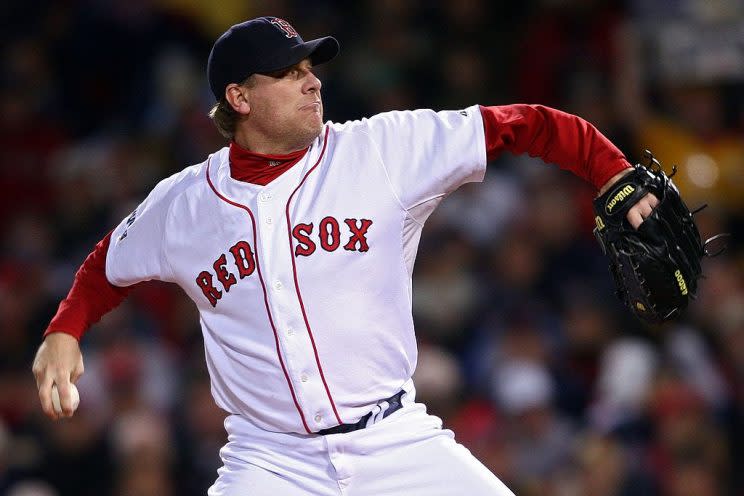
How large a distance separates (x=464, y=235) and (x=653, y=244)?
149 inches

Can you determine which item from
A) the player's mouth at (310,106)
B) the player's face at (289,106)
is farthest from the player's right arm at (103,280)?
the player's mouth at (310,106)

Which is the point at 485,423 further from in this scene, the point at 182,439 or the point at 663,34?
the point at 663,34

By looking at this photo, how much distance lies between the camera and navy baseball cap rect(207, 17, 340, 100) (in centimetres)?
352

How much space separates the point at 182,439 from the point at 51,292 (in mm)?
1589

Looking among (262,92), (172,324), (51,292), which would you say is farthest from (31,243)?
(262,92)

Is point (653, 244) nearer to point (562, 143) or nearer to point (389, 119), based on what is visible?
point (562, 143)

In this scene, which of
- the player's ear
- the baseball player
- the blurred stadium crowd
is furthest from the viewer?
the blurred stadium crowd

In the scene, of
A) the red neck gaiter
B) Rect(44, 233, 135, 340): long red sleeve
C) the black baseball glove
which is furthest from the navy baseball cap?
the black baseball glove

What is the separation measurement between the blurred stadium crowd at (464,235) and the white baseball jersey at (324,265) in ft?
8.39

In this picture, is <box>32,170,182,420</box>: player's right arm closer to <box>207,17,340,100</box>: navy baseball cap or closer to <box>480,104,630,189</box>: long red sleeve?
<box>207,17,340,100</box>: navy baseball cap

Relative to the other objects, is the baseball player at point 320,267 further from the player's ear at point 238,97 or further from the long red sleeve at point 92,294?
the long red sleeve at point 92,294

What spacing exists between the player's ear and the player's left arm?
705 millimetres

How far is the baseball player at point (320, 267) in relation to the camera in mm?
3410

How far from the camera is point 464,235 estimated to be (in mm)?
7090
